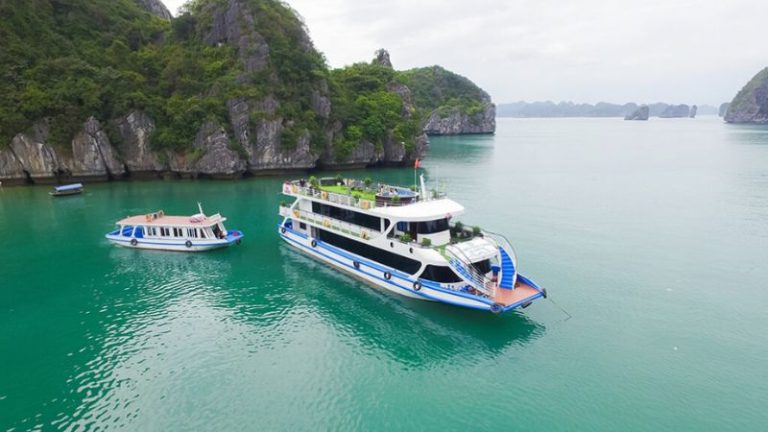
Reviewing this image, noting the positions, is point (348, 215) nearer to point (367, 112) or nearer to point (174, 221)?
point (174, 221)

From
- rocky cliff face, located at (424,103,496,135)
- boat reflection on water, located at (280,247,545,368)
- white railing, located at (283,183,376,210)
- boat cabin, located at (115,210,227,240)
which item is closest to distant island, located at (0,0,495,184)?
boat cabin, located at (115,210,227,240)

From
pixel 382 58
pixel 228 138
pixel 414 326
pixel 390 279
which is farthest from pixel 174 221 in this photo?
pixel 382 58

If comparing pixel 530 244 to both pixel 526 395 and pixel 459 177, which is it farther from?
pixel 459 177

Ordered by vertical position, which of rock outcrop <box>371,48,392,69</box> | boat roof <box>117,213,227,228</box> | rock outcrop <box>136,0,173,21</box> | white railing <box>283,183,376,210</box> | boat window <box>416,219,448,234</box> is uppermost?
rock outcrop <box>136,0,173,21</box>

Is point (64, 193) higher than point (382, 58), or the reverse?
point (382, 58)

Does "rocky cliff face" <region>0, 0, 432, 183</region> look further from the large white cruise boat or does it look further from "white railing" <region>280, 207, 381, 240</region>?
the large white cruise boat
